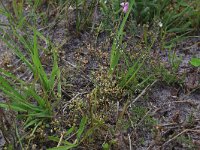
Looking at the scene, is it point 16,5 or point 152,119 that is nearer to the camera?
point 152,119

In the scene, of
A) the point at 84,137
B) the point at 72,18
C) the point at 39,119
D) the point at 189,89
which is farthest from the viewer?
the point at 72,18

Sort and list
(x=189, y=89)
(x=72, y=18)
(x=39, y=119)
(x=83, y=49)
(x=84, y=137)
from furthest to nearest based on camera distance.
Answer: (x=72, y=18), (x=83, y=49), (x=189, y=89), (x=39, y=119), (x=84, y=137)

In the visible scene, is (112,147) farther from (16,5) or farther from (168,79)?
(16,5)

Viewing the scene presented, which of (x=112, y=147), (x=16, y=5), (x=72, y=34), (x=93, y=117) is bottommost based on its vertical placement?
(x=112, y=147)

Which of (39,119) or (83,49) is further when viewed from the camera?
(83,49)

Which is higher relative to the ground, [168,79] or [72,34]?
[72,34]

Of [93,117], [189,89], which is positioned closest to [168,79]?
[189,89]

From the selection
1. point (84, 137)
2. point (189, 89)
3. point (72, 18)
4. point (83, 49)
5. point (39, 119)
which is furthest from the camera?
point (72, 18)

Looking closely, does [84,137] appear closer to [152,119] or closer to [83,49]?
[152,119]

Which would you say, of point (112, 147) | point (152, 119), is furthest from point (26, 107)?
point (152, 119)
